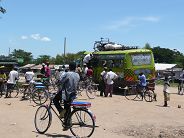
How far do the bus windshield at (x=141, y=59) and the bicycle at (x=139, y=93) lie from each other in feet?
8.51

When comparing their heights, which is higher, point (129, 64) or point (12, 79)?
point (129, 64)

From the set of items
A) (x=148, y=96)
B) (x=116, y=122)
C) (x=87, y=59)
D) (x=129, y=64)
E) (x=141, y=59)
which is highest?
(x=87, y=59)

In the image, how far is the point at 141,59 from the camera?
2712cm

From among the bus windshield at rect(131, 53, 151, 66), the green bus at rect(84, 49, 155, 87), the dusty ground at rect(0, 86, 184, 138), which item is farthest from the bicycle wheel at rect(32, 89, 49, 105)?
the bus windshield at rect(131, 53, 151, 66)

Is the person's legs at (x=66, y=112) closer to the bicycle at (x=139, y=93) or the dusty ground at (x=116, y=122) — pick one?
the dusty ground at (x=116, y=122)

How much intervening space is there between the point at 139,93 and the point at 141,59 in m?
4.52

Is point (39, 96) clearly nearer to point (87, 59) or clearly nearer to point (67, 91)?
point (67, 91)

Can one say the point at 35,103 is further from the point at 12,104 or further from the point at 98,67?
the point at 98,67

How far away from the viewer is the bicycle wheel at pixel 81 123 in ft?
33.8

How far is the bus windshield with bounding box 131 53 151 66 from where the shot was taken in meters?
26.7

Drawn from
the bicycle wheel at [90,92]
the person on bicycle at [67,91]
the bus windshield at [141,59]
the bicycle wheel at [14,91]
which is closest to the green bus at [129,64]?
the bus windshield at [141,59]

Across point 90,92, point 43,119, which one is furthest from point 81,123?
point 90,92

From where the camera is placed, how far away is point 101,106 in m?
19.0

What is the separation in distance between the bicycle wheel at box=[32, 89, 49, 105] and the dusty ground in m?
0.38
